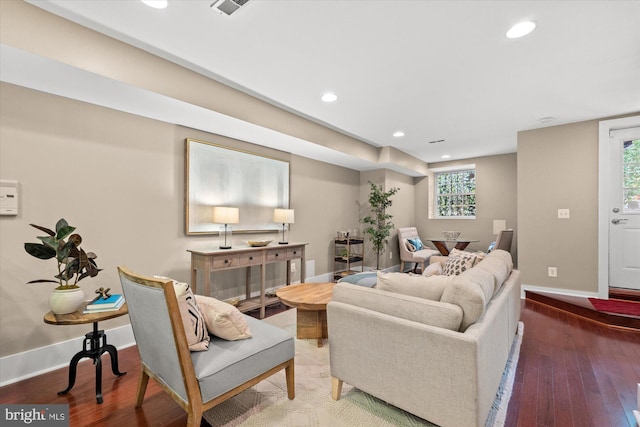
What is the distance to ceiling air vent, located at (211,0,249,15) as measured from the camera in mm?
1780

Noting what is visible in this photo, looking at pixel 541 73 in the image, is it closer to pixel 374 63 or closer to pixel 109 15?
pixel 374 63

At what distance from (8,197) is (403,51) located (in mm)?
3253

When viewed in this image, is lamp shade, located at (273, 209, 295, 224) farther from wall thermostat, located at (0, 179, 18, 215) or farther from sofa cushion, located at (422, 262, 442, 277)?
wall thermostat, located at (0, 179, 18, 215)

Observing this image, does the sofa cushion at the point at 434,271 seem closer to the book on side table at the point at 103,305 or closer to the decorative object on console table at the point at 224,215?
the decorative object on console table at the point at 224,215

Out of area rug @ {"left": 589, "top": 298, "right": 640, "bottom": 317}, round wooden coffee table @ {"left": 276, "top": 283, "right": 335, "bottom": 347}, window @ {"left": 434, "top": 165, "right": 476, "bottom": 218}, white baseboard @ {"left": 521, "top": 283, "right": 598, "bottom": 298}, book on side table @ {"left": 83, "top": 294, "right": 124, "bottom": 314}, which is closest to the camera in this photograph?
book on side table @ {"left": 83, "top": 294, "right": 124, "bottom": 314}

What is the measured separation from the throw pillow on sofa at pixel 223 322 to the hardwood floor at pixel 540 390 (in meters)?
0.60

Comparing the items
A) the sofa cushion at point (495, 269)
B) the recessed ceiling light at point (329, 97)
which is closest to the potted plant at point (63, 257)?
the recessed ceiling light at point (329, 97)

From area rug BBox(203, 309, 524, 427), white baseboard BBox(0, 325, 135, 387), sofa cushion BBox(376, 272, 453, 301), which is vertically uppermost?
sofa cushion BBox(376, 272, 453, 301)

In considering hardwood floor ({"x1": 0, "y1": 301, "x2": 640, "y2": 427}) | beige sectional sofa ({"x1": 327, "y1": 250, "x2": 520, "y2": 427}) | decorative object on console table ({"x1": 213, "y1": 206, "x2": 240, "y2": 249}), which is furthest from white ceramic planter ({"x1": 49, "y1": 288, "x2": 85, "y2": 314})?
beige sectional sofa ({"x1": 327, "y1": 250, "x2": 520, "y2": 427})

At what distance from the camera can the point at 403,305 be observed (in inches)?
63.9

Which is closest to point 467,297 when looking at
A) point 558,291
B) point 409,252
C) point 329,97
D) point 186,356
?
point 186,356

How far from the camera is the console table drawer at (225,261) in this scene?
3.02 meters

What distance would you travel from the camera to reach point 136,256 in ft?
9.20

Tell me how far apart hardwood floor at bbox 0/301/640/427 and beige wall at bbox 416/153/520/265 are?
3.37m
